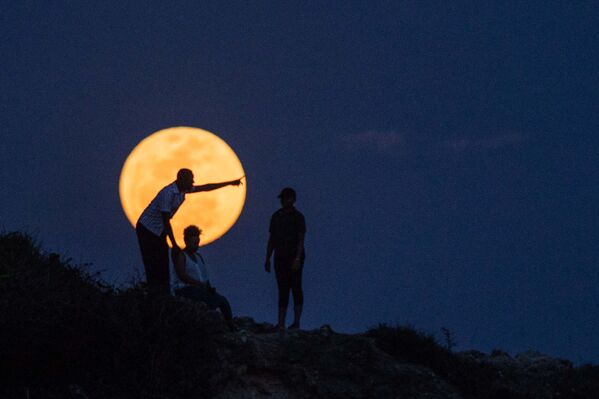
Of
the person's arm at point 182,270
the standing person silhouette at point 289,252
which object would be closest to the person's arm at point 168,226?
the person's arm at point 182,270

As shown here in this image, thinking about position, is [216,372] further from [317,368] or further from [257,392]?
[317,368]

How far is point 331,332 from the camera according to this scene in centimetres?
1302

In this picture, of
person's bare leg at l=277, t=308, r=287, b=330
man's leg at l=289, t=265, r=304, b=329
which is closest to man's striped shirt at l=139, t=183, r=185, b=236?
man's leg at l=289, t=265, r=304, b=329

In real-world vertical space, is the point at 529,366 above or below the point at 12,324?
above

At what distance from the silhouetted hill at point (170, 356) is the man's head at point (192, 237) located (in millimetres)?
1422

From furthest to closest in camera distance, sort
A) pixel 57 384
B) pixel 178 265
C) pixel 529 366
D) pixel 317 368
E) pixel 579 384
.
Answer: pixel 529 366 → pixel 579 384 → pixel 178 265 → pixel 317 368 → pixel 57 384

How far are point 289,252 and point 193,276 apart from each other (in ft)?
8.22

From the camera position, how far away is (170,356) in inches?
420

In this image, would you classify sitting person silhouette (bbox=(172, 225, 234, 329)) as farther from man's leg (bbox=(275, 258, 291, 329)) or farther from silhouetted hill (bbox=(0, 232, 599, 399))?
man's leg (bbox=(275, 258, 291, 329))

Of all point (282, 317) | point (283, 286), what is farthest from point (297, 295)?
point (282, 317)

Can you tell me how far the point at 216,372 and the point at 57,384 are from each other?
1.93 meters

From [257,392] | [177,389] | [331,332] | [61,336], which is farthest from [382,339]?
[61,336]

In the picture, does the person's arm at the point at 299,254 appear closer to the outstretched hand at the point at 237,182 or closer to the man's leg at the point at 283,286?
the man's leg at the point at 283,286

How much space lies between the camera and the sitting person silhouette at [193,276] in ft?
40.3
